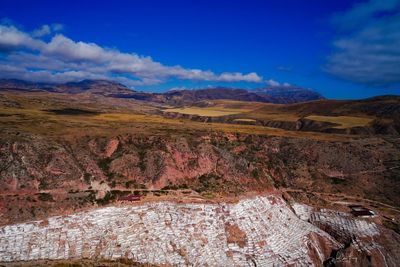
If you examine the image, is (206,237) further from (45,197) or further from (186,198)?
(45,197)

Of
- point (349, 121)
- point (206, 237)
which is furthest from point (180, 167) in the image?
point (349, 121)

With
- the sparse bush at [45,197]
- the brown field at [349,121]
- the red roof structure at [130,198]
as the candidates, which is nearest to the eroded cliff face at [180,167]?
the sparse bush at [45,197]

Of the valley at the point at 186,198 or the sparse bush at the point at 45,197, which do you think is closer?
the valley at the point at 186,198

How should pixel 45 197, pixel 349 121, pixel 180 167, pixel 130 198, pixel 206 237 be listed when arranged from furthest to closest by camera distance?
pixel 349 121 < pixel 180 167 < pixel 130 198 < pixel 206 237 < pixel 45 197

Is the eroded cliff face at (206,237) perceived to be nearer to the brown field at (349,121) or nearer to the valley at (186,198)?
the valley at (186,198)

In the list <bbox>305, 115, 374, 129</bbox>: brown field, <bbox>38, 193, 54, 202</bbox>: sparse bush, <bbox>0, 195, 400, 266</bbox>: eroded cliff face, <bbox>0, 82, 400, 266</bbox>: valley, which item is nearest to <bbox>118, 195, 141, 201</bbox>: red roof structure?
<bbox>0, 82, 400, 266</bbox>: valley

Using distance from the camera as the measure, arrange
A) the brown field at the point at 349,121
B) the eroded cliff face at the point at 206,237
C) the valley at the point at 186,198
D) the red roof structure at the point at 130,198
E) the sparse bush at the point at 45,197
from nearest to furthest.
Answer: the eroded cliff face at the point at 206,237, the valley at the point at 186,198, the sparse bush at the point at 45,197, the red roof structure at the point at 130,198, the brown field at the point at 349,121
